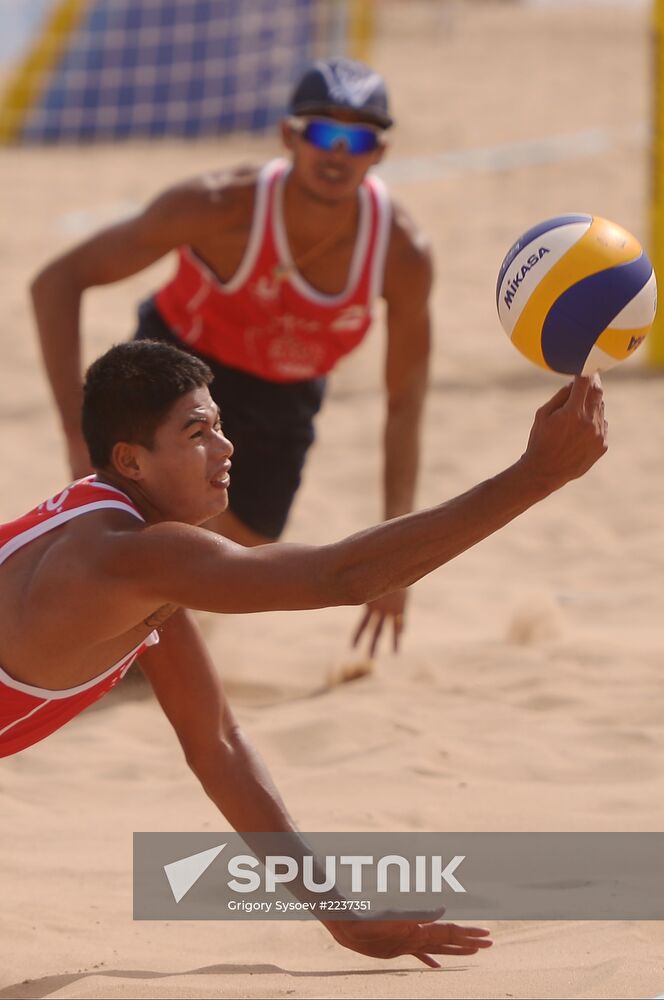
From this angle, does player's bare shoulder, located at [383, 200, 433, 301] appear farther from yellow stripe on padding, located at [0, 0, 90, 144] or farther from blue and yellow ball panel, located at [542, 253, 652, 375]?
yellow stripe on padding, located at [0, 0, 90, 144]

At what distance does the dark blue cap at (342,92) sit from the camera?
4402 mm

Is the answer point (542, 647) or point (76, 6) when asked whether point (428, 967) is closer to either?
point (542, 647)

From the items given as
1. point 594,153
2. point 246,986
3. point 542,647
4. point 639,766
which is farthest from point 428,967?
point 594,153

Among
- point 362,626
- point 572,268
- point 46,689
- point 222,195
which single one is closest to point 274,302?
point 222,195

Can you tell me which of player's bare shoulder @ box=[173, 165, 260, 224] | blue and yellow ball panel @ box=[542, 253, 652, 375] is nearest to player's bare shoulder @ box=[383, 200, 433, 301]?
player's bare shoulder @ box=[173, 165, 260, 224]

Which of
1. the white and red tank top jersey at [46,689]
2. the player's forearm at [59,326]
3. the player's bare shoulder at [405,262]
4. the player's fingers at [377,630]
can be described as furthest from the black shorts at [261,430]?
the white and red tank top jersey at [46,689]

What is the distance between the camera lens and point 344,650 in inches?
202

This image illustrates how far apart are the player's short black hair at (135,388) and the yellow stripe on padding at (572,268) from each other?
0.57m

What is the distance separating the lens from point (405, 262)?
4.55 m

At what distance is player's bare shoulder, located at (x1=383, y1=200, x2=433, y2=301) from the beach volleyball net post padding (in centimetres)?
896

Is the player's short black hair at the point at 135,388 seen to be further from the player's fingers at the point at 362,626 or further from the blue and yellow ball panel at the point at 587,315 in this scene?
the player's fingers at the point at 362,626

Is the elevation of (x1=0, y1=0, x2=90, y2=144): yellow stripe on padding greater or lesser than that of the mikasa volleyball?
greater

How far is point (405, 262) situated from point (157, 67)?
386 inches

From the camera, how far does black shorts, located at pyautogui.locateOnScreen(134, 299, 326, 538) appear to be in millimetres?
4770
